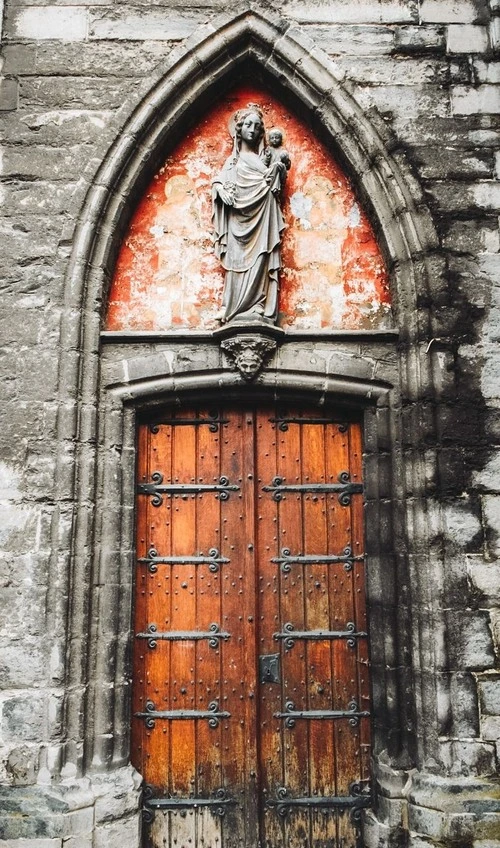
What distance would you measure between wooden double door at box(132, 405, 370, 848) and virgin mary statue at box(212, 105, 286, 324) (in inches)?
25.4

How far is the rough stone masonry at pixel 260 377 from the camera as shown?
361 centimetres

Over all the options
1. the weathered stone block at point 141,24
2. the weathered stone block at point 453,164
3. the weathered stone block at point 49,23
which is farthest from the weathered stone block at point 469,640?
the weathered stone block at point 49,23

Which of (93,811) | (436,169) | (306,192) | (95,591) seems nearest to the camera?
(93,811)

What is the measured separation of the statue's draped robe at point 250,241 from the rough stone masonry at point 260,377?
317 millimetres

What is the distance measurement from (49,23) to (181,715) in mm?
4126

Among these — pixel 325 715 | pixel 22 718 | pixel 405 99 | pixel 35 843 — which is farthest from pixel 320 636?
pixel 405 99

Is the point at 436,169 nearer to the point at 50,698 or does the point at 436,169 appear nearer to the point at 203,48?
the point at 203,48

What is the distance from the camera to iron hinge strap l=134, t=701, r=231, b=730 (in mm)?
3902

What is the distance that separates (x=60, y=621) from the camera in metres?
3.64

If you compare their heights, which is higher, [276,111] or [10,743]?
[276,111]

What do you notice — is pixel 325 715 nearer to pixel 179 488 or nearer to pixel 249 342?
pixel 179 488

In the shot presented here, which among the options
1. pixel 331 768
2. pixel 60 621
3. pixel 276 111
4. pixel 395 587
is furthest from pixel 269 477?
pixel 276 111

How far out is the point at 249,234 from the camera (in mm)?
4086

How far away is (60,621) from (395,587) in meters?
1.82
